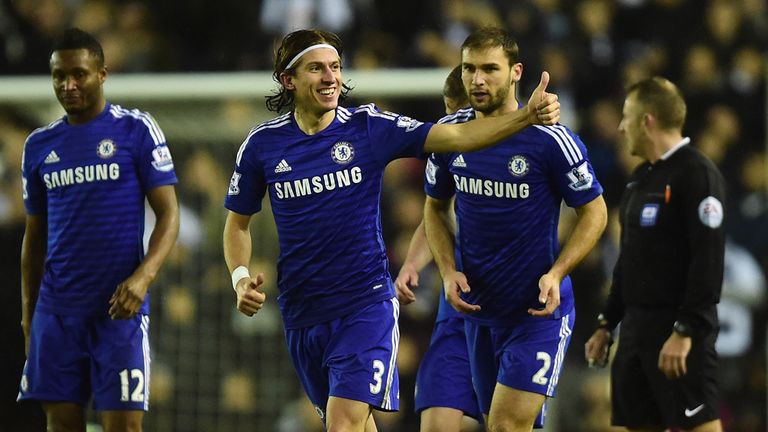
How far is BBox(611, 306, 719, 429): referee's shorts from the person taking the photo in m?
6.89

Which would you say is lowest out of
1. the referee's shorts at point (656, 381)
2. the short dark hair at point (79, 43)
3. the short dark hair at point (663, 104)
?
the referee's shorts at point (656, 381)

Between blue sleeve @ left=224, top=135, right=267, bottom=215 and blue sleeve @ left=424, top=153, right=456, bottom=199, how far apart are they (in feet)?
3.05

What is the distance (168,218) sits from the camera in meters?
7.09

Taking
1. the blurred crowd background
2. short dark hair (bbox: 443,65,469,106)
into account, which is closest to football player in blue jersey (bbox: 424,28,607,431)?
short dark hair (bbox: 443,65,469,106)

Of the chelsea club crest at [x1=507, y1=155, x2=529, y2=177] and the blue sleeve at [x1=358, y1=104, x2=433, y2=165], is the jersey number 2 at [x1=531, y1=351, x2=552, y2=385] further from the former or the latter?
the blue sleeve at [x1=358, y1=104, x2=433, y2=165]

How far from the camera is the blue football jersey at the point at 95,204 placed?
7055mm

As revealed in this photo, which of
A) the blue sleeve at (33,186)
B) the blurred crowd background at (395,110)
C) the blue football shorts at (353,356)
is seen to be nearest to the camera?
the blue football shorts at (353,356)

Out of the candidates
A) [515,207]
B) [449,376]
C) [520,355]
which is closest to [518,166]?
[515,207]

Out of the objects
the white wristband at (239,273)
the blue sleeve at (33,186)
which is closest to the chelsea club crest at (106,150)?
the blue sleeve at (33,186)

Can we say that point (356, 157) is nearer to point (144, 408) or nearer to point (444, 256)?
point (444, 256)

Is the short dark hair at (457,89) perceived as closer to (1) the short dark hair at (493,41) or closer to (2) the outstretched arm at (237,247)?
(1) the short dark hair at (493,41)

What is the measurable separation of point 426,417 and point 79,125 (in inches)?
92.6

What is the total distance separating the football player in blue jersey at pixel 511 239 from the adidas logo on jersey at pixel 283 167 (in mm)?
894

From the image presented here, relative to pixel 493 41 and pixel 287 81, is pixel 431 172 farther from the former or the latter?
pixel 287 81
